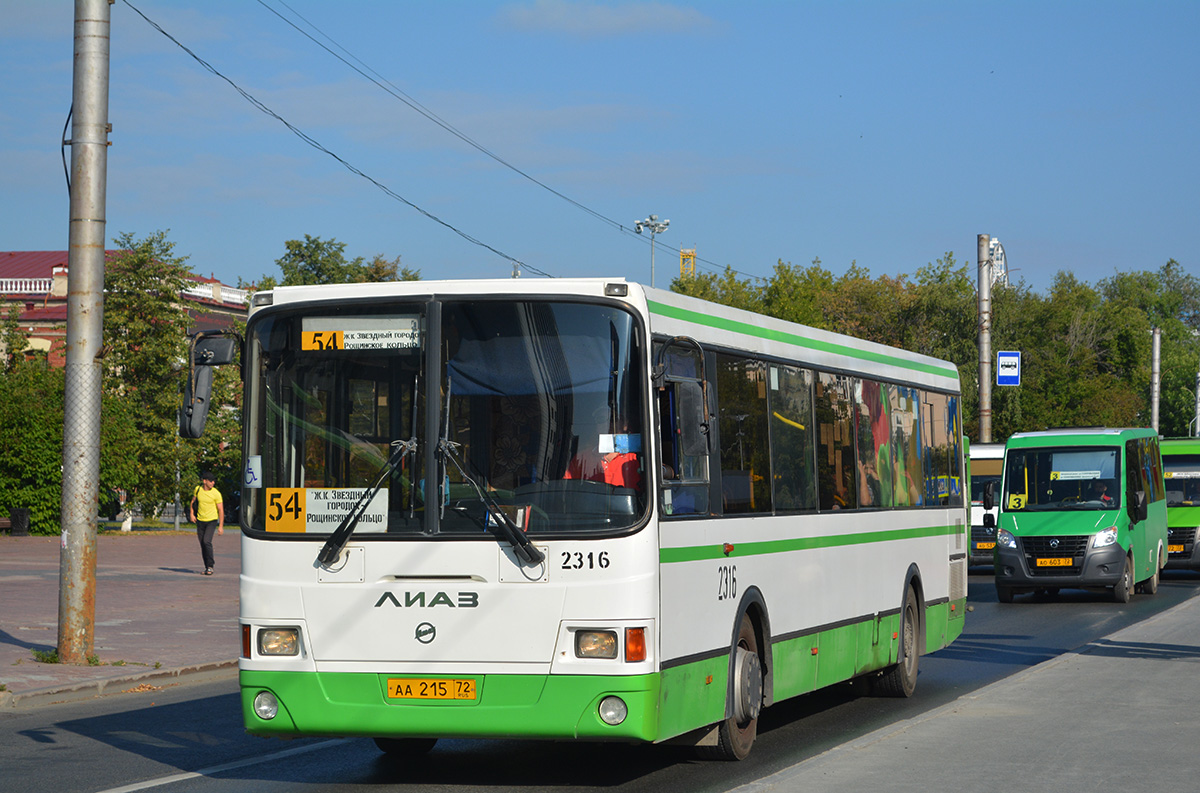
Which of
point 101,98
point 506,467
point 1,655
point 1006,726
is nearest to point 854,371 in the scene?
point 1006,726

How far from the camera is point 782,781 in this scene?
7.79 meters

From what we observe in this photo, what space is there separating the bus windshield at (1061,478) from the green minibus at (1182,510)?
21.4 feet

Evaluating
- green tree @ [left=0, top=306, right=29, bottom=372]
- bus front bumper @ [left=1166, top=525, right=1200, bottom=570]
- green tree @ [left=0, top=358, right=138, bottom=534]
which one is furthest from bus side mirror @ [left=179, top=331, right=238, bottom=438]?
green tree @ [left=0, top=306, right=29, bottom=372]

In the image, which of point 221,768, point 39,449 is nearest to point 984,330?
point 39,449

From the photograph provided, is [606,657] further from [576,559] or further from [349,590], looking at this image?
[349,590]

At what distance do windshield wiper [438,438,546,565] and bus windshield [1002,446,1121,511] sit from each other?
19001 millimetres

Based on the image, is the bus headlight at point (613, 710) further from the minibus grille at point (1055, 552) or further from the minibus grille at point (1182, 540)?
the minibus grille at point (1182, 540)

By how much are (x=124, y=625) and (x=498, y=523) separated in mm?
12110

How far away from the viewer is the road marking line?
28.7 ft

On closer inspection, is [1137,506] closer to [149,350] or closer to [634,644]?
[634,644]

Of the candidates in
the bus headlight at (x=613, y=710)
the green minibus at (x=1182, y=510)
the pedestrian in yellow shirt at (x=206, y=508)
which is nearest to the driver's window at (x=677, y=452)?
the bus headlight at (x=613, y=710)

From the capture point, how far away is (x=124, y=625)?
735 inches

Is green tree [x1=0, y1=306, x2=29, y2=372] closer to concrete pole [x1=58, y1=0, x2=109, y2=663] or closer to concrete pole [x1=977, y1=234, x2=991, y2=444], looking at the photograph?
concrete pole [x1=977, y1=234, x2=991, y2=444]

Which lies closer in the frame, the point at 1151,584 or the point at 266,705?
the point at 266,705
